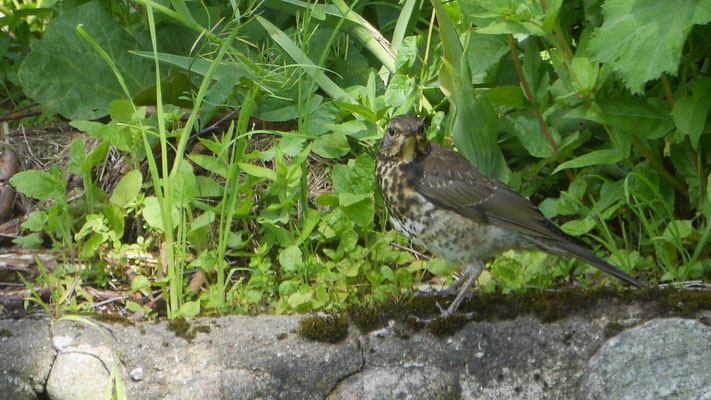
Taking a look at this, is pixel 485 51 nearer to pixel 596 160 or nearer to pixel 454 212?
pixel 596 160

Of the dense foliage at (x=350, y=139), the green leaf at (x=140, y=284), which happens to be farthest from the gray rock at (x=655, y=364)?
the green leaf at (x=140, y=284)

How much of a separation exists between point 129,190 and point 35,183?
41cm

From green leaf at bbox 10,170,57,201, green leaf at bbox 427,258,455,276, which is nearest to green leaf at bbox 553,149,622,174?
green leaf at bbox 427,258,455,276

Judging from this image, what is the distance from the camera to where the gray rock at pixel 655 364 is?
9.23 feet

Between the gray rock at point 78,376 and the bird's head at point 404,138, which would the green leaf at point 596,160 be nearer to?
the bird's head at point 404,138

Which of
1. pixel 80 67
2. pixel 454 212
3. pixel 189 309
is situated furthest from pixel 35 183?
pixel 454 212

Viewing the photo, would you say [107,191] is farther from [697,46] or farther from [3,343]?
[697,46]

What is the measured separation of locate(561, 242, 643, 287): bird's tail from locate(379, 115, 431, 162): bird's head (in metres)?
0.72

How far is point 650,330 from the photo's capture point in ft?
9.89

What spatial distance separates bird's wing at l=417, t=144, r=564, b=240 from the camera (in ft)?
11.7

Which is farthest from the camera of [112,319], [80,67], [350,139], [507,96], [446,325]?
[80,67]

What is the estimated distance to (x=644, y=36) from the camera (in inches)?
125

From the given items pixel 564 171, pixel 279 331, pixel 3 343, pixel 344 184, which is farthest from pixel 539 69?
pixel 3 343

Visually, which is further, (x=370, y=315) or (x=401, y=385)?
(x=370, y=315)
